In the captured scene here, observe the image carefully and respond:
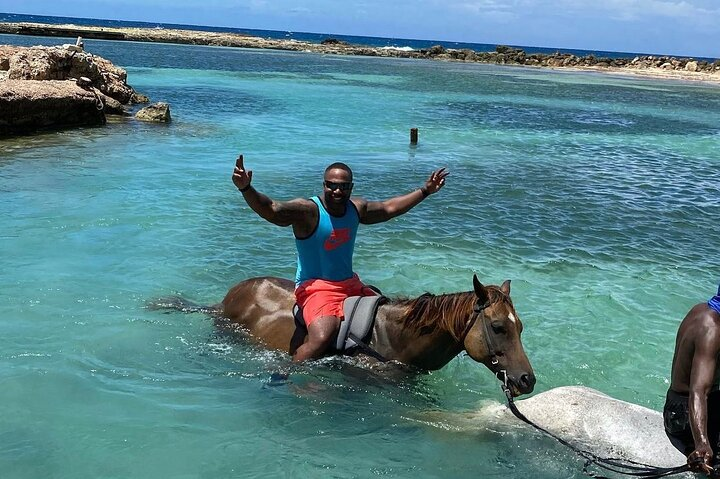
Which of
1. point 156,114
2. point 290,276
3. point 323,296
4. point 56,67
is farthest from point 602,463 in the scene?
point 56,67

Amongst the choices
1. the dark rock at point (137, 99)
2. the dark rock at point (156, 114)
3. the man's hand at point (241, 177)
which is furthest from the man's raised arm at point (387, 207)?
the dark rock at point (137, 99)

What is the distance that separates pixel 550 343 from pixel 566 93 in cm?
4521

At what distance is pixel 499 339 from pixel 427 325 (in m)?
0.81

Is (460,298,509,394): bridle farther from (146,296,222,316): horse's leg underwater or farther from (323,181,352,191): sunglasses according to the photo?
(146,296,222,316): horse's leg underwater

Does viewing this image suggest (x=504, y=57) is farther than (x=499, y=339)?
Yes

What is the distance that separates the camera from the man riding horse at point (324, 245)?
577cm

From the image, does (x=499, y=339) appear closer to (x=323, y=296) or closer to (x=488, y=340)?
(x=488, y=340)

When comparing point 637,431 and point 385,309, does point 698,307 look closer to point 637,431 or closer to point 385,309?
point 637,431

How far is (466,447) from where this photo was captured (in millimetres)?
5215

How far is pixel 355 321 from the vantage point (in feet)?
19.5

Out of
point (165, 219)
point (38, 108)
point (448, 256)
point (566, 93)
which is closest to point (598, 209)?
point (448, 256)

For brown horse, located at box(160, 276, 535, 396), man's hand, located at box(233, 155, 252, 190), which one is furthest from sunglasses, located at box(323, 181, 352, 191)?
brown horse, located at box(160, 276, 535, 396)

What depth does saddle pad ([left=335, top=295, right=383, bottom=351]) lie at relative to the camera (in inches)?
233

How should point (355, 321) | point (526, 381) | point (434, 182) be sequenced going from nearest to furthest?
point (526, 381) → point (355, 321) → point (434, 182)
